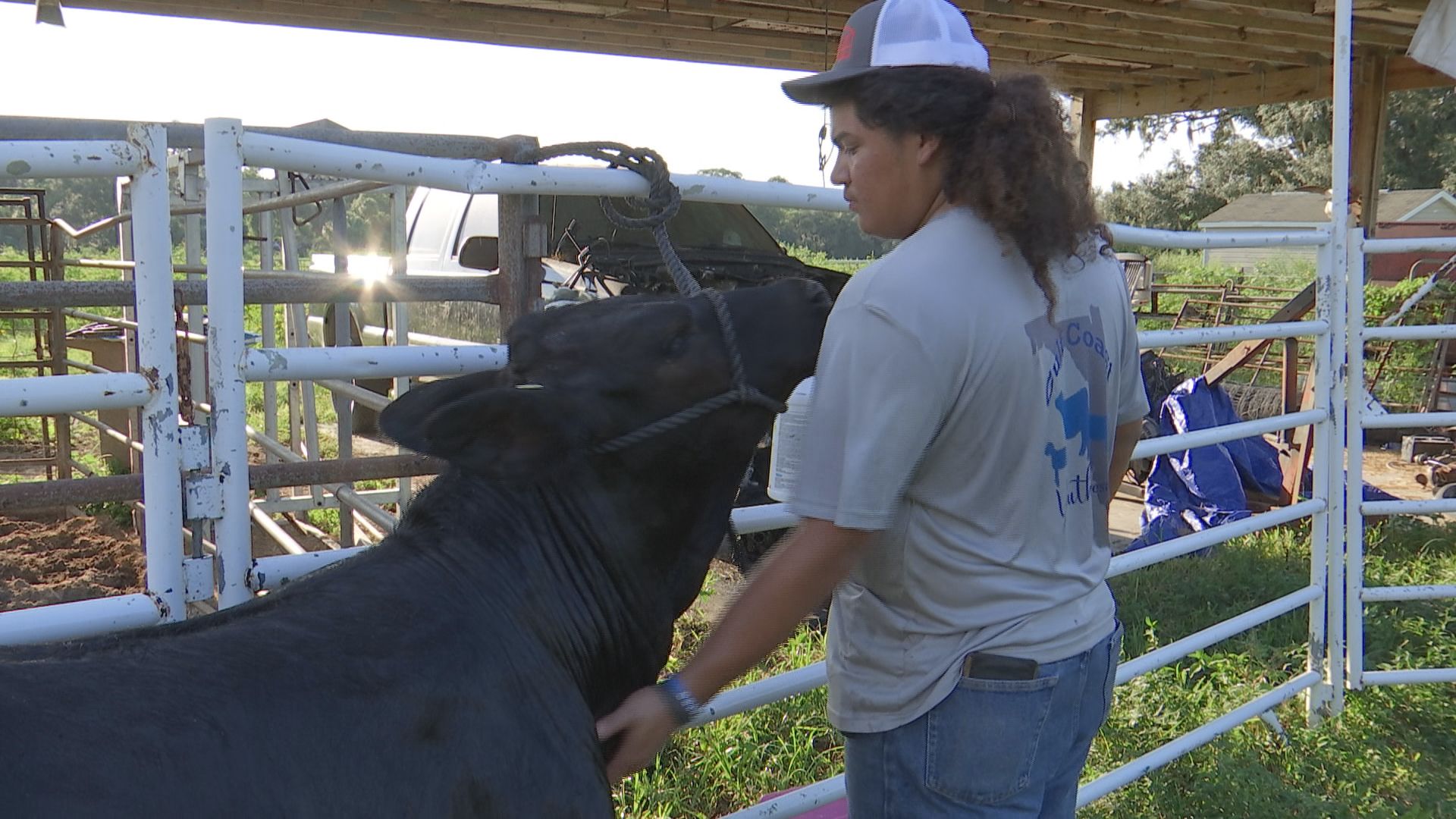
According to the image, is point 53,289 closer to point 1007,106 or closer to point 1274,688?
point 1007,106

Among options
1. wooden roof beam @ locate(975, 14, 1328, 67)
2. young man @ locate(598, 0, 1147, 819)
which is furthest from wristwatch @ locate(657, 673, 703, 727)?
wooden roof beam @ locate(975, 14, 1328, 67)

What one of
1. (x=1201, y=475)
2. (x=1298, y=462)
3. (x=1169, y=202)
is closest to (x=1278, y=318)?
(x=1298, y=462)

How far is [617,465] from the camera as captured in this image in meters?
1.85

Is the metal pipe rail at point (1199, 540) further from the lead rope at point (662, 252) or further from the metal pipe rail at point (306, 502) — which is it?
the metal pipe rail at point (306, 502)

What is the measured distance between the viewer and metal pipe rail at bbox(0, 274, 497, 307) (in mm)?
2303

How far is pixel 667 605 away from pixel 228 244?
0.94m

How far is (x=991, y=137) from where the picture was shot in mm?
1683

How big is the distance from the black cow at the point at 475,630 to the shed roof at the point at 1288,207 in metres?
43.5

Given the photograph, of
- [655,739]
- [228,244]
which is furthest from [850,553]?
[228,244]

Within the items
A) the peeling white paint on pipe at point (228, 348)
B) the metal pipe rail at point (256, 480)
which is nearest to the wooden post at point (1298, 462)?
the metal pipe rail at point (256, 480)

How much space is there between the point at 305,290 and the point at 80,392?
0.74m

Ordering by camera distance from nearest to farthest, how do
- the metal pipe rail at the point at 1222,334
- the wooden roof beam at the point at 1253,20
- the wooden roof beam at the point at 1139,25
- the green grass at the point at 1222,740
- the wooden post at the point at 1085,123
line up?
the metal pipe rail at the point at 1222,334 → the green grass at the point at 1222,740 → the wooden roof beam at the point at 1253,20 → the wooden roof beam at the point at 1139,25 → the wooden post at the point at 1085,123

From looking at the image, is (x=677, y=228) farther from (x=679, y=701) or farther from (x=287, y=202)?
(x=679, y=701)

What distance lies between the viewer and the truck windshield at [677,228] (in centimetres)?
631
